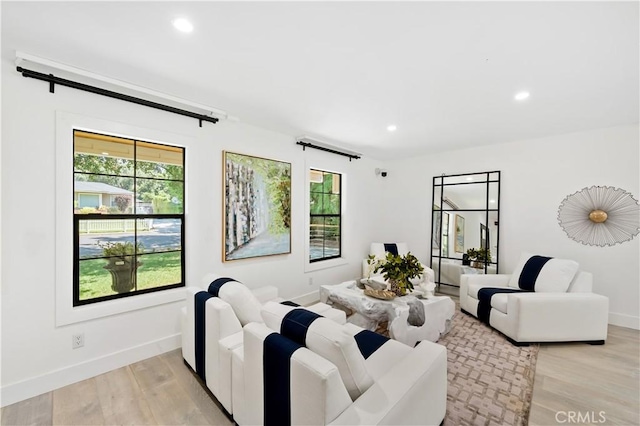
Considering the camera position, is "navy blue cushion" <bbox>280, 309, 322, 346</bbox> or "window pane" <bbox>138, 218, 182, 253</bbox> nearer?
"navy blue cushion" <bbox>280, 309, 322, 346</bbox>

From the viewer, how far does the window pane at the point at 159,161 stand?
104 inches

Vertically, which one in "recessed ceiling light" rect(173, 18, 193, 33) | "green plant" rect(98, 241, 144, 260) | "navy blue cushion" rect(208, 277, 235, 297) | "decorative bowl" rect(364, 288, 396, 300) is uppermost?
"recessed ceiling light" rect(173, 18, 193, 33)

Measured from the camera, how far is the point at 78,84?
2178 mm

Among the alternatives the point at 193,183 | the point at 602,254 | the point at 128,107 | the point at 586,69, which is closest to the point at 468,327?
the point at 602,254

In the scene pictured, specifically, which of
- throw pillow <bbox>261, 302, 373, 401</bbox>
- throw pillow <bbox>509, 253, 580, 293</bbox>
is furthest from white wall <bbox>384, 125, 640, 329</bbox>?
throw pillow <bbox>261, 302, 373, 401</bbox>

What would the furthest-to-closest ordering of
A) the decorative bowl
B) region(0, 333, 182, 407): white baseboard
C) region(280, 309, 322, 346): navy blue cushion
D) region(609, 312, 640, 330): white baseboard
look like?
region(609, 312, 640, 330): white baseboard
the decorative bowl
region(0, 333, 182, 407): white baseboard
region(280, 309, 322, 346): navy blue cushion

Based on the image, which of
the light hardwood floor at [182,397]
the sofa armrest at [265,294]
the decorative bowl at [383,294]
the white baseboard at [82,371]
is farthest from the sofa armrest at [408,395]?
the white baseboard at [82,371]

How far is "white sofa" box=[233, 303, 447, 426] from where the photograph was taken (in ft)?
3.68

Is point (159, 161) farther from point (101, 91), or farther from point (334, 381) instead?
point (334, 381)

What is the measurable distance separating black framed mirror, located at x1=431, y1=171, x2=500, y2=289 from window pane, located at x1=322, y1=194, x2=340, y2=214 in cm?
175

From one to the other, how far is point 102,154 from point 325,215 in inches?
120

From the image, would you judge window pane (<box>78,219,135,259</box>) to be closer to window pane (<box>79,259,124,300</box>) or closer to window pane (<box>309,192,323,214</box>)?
window pane (<box>79,259,124,300</box>)

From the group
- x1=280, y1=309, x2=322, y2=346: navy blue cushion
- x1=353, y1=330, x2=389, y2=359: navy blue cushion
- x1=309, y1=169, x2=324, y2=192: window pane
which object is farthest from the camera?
x1=309, y1=169, x2=324, y2=192: window pane

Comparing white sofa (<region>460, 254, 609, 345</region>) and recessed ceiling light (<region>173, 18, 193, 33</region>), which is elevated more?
recessed ceiling light (<region>173, 18, 193, 33</region>)
